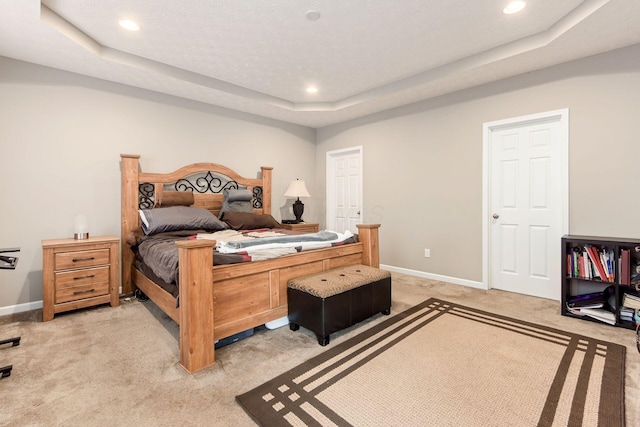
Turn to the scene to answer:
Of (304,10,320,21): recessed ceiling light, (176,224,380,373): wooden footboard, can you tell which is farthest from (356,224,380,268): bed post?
(304,10,320,21): recessed ceiling light

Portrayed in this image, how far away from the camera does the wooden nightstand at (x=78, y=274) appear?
2.61m

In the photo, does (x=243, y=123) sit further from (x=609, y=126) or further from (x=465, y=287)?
(x=609, y=126)

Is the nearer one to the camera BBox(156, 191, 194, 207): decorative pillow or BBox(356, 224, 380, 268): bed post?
BBox(356, 224, 380, 268): bed post

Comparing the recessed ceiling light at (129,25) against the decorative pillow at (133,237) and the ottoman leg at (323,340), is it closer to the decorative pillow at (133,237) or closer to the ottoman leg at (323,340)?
the decorative pillow at (133,237)

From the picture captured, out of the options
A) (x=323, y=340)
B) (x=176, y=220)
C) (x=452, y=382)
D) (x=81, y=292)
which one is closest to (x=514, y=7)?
(x=452, y=382)

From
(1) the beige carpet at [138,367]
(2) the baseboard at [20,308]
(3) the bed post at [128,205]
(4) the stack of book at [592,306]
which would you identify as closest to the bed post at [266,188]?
(3) the bed post at [128,205]

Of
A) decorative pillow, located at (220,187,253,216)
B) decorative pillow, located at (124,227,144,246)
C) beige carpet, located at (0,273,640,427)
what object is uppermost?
decorative pillow, located at (220,187,253,216)

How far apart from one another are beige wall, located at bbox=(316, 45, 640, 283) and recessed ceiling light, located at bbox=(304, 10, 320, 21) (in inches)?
86.3

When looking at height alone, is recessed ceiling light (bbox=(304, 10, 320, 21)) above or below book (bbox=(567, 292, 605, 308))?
above

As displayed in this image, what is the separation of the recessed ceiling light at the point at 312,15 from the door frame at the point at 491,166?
234cm

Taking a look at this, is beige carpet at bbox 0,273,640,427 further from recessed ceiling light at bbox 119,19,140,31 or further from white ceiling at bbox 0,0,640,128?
recessed ceiling light at bbox 119,19,140,31

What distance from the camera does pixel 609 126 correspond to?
2734mm

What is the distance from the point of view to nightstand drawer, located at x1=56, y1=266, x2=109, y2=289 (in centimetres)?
267

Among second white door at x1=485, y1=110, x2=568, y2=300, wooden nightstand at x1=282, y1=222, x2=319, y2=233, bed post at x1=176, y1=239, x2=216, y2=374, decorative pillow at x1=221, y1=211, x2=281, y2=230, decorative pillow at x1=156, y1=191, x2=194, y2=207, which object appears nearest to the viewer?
bed post at x1=176, y1=239, x2=216, y2=374
